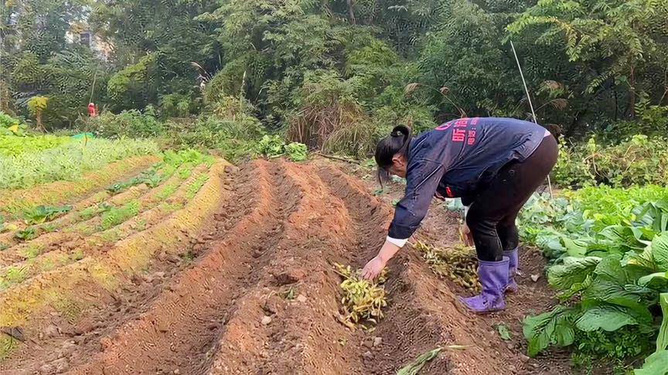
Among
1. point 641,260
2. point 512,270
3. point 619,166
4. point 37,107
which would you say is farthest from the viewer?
point 37,107

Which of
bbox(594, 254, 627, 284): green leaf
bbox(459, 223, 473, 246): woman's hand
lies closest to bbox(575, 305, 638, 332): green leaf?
bbox(594, 254, 627, 284): green leaf

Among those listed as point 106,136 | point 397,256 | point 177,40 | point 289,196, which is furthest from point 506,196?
point 177,40

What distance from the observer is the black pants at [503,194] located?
128 inches

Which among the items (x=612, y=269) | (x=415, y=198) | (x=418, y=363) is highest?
(x=415, y=198)

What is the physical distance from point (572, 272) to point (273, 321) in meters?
1.75

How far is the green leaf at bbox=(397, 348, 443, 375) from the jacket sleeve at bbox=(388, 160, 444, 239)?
62cm

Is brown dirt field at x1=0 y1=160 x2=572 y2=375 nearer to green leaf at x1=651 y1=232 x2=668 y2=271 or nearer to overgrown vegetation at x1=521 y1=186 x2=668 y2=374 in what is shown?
overgrown vegetation at x1=521 y1=186 x2=668 y2=374

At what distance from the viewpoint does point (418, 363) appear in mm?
2822

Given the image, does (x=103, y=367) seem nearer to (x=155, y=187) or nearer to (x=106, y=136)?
(x=155, y=187)

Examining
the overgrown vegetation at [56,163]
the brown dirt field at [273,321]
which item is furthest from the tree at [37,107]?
the brown dirt field at [273,321]

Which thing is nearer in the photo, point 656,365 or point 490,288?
point 656,365

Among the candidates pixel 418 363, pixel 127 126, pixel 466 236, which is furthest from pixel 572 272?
pixel 127 126

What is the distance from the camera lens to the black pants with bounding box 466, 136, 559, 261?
3.25 m

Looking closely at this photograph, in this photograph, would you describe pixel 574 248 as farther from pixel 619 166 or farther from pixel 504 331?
pixel 619 166
